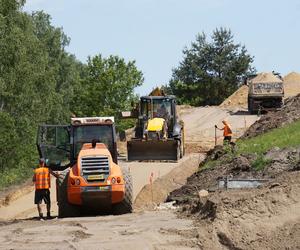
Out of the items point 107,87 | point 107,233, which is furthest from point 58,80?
point 107,233

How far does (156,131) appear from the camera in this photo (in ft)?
94.0

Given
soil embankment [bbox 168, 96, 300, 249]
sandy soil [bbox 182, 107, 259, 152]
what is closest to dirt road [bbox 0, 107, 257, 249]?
soil embankment [bbox 168, 96, 300, 249]

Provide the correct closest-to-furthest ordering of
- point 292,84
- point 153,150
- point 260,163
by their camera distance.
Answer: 1. point 260,163
2. point 153,150
3. point 292,84

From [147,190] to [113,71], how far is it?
3914 centimetres

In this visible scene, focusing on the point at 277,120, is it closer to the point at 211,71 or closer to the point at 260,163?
the point at 260,163

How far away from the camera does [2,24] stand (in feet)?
124

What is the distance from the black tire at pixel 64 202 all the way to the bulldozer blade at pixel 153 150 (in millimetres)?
11689

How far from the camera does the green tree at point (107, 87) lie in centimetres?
6075

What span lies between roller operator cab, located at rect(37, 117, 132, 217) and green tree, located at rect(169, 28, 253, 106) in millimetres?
60552

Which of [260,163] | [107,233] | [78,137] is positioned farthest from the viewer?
[260,163]

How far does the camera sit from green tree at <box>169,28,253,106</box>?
257ft

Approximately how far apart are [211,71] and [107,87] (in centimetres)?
2182

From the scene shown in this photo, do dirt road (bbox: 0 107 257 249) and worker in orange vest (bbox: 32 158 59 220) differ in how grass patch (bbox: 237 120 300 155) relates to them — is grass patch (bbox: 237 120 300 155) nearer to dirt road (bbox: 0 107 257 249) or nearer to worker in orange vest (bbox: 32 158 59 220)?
worker in orange vest (bbox: 32 158 59 220)

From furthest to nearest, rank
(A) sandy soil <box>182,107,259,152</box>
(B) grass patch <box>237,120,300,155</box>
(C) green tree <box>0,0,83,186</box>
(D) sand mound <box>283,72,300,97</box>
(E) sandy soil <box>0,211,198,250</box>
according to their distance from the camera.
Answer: (D) sand mound <box>283,72,300,97</box>
(A) sandy soil <box>182,107,259,152</box>
(C) green tree <box>0,0,83,186</box>
(B) grass patch <box>237,120,300,155</box>
(E) sandy soil <box>0,211,198,250</box>
